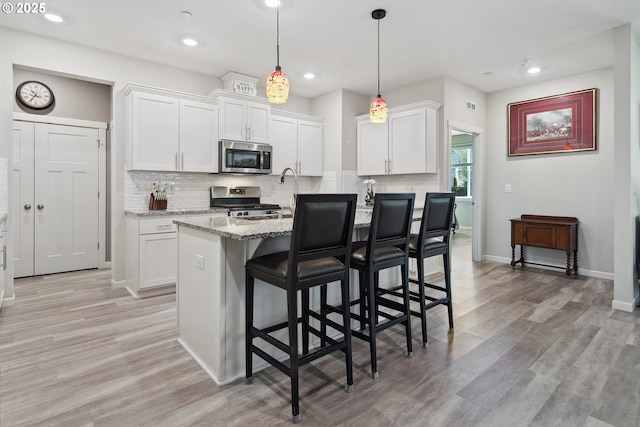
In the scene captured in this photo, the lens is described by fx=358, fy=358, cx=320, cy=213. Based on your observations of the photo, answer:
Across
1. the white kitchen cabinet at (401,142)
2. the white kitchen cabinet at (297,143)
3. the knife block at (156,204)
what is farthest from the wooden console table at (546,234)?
the knife block at (156,204)

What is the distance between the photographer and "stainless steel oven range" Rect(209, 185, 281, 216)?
15.5 ft

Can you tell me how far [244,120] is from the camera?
4.77m

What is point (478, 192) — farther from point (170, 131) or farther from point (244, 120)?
point (170, 131)

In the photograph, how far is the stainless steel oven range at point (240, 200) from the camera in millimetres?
4734

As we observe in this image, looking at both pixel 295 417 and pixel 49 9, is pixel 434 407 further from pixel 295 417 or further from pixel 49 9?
pixel 49 9

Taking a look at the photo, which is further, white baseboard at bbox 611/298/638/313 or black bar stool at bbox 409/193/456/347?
white baseboard at bbox 611/298/638/313

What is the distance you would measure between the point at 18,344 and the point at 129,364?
1001mm

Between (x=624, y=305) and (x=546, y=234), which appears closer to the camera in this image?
(x=624, y=305)

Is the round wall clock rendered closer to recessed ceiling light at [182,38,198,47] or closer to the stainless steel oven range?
recessed ceiling light at [182,38,198,47]

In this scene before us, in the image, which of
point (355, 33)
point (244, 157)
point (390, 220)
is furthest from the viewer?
point (244, 157)

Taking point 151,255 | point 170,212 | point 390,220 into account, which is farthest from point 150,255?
point 390,220

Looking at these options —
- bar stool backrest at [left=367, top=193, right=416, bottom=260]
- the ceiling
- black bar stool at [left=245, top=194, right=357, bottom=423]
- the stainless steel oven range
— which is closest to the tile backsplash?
the stainless steel oven range

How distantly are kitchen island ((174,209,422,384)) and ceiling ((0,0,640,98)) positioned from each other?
2097mm

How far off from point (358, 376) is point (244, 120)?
3635 millimetres
